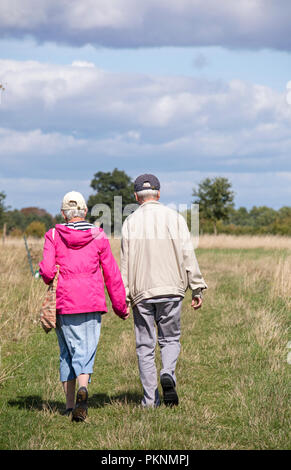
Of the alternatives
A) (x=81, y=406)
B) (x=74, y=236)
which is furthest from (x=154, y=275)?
(x=81, y=406)

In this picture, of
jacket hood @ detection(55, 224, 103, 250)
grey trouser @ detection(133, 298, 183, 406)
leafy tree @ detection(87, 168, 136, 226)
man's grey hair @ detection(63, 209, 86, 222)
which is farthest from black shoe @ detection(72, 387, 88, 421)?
leafy tree @ detection(87, 168, 136, 226)

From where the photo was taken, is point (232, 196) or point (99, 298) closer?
point (99, 298)

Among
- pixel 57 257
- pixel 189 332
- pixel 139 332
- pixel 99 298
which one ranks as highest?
pixel 57 257

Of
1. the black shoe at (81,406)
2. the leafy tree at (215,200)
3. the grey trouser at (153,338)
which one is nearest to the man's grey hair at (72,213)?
the grey trouser at (153,338)

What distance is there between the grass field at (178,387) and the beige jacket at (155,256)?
1125mm

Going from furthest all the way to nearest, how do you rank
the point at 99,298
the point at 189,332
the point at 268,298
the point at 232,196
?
the point at 232,196 → the point at 268,298 → the point at 189,332 → the point at 99,298

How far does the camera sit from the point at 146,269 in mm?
5652

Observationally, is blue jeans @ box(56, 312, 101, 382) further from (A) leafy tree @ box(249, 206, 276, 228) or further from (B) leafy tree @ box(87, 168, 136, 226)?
(A) leafy tree @ box(249, 206, 276, 228)

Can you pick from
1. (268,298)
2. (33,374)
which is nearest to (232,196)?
(268,298)

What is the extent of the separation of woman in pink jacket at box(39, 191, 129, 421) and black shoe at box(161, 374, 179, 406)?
683 mm

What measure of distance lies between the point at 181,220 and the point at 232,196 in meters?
50.8

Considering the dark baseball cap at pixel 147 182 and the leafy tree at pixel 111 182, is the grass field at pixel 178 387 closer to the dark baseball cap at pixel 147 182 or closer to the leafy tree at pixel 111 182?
the dark baseball cap at pixel 147 182

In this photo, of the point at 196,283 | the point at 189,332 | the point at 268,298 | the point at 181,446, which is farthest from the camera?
the point at 268,298
